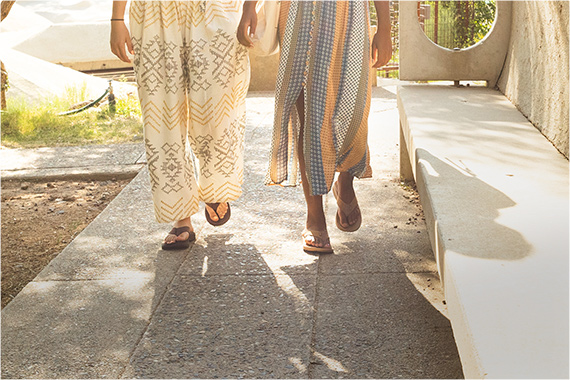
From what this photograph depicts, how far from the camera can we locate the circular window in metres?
6.42

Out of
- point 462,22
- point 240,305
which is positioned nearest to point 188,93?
point 240,305

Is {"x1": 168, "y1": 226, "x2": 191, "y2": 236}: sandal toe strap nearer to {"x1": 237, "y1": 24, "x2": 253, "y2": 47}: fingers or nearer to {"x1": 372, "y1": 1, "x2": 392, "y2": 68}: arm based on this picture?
{"x1": 237, "y1": 24, "x2": 253, "y2": 47}: fingers

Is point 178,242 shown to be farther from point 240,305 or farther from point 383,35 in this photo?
point 383,35

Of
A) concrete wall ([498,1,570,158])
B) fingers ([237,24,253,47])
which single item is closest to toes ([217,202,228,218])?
fingers ([237,24,253,47])

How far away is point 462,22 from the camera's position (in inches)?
256

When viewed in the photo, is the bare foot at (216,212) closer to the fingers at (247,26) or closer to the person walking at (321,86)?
the person walking at (321,86)

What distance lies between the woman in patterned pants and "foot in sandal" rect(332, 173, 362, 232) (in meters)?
0.55

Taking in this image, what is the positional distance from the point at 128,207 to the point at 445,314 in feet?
7.73

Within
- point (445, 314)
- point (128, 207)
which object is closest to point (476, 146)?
point (445, 314)

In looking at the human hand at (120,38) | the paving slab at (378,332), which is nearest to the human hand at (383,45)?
the paving slab at (378,332)

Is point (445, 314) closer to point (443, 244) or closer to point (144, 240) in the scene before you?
point (443, 244)

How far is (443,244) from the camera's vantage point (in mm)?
2334

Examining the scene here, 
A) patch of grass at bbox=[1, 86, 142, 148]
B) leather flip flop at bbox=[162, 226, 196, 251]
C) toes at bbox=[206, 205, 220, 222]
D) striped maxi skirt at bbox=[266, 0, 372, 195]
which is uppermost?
striped maxi skirt at bbox=[266, 0, 372, 195]

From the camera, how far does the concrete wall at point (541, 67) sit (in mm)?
3318
